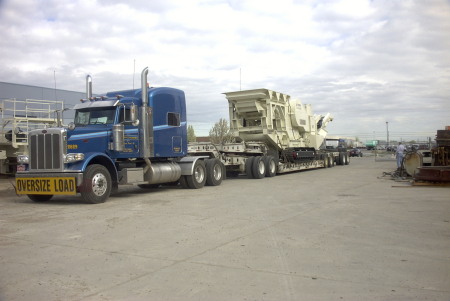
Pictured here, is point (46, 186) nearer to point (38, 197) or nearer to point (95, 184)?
point (38, 197)

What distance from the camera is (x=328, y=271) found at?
5199 millimetres

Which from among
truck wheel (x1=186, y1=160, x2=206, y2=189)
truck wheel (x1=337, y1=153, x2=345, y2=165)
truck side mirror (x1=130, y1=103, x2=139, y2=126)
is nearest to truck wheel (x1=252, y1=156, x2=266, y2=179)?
truck wheel (x1=186, y1=160, x2=206, y2=189)

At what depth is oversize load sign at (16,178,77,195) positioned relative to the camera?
1110cm

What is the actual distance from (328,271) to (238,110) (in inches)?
687

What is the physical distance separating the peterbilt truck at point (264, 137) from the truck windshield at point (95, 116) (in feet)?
20.6

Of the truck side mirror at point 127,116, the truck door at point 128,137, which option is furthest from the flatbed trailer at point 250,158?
the truck side mirror at point 127,116

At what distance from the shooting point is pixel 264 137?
869 inches

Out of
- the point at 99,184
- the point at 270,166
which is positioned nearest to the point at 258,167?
the point at 270,166

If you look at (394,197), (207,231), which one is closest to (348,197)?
(394,197)

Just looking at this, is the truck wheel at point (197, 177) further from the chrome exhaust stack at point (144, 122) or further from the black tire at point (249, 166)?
the black tire at point (249, 166)

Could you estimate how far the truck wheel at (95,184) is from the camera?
11211 mm

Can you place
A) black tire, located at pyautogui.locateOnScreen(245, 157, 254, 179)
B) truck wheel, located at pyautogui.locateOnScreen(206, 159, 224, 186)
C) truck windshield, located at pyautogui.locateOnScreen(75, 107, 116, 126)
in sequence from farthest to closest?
black tire, located at pyautogui.locateOnScreen(245, 157, 254, 179) < truck wheel, located at pyautogui.locateOnScreen(206, 159, 224, 186) < truck windshield, located at pyautogui.locateOnScreen(75, 107, 116, 126)

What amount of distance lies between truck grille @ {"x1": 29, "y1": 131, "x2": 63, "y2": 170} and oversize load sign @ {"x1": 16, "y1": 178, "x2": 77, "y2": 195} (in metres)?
0.37

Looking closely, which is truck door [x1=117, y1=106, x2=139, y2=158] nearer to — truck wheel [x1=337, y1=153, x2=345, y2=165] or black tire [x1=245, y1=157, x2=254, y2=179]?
black tire [x1=245, y1=157, x2=254, y2=179]
